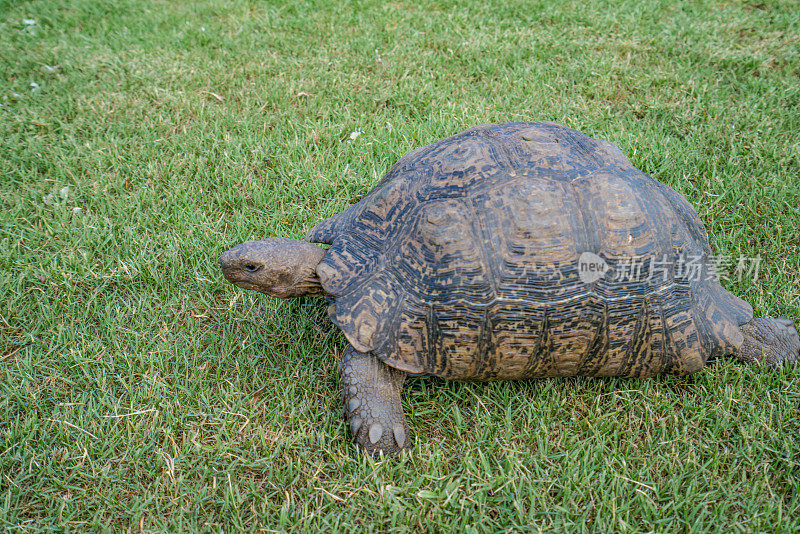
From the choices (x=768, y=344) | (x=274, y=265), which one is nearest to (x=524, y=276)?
(x=274, y=265)

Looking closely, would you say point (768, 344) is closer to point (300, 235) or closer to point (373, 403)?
point (373, 403)

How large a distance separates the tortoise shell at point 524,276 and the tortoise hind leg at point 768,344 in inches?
5.8

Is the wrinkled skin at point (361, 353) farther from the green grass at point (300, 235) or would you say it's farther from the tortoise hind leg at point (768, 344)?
the green grass at point (300, 235)

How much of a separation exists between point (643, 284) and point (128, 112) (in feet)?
14.9

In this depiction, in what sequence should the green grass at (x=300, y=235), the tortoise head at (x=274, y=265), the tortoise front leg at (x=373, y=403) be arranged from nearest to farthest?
the green grass at (x=300, y=235)
the tortoise front leg at (x=373, y=403)
the tortoise head at (x=274, y=265)

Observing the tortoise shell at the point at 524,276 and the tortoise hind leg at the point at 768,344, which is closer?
the tortoise shell at the point at 524,276

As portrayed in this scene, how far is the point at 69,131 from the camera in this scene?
4461 millimetres

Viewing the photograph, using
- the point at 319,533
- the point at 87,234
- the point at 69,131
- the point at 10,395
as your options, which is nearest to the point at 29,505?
the point at 10,395

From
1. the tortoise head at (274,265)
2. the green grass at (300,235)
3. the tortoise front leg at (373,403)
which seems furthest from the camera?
the tortoise head at (274,265)

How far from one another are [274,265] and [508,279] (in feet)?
3.82

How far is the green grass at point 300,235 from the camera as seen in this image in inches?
89.5

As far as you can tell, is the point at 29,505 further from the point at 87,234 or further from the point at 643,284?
the point at 643,284

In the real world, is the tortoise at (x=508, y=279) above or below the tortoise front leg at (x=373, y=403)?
above

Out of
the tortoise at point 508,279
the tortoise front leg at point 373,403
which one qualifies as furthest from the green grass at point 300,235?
the tortoise at point 508,279
